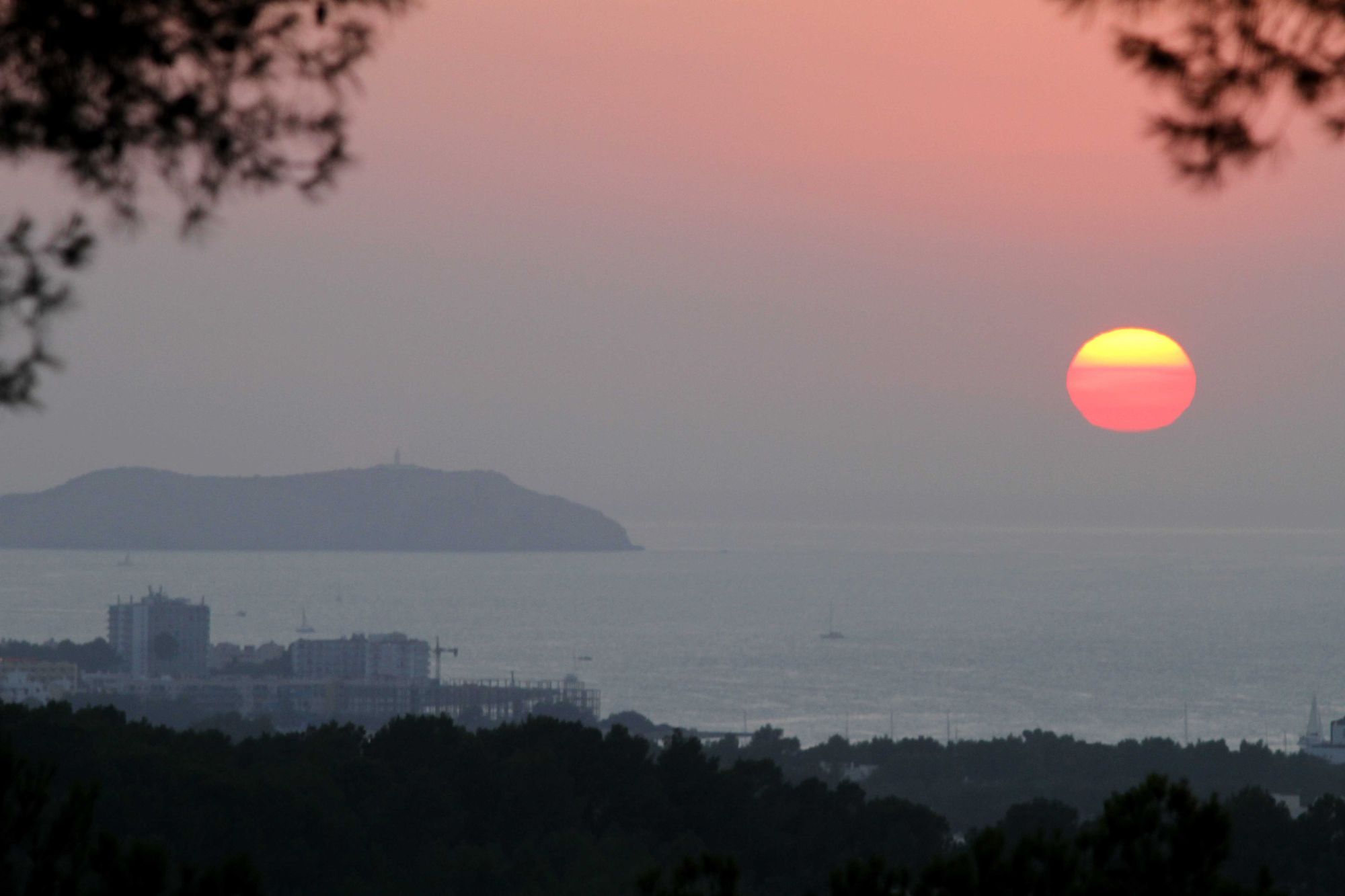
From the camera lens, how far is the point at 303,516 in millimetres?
183000

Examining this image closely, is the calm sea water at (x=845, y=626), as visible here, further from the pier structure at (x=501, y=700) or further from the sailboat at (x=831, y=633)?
the pier structure at (x=501, y=700)

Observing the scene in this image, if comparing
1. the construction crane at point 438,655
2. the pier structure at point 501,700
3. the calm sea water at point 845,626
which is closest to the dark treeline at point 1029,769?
the pier structure at point 501,700

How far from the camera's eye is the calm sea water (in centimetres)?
5822

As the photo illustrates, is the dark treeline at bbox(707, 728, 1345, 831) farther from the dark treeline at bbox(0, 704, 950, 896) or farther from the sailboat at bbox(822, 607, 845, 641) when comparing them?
the sailboat at bbox(822, 607, 845, 641)

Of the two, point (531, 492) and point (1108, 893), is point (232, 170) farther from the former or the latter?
point (531, 492)

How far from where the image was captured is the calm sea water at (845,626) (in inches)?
2292

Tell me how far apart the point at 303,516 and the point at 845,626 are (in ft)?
343

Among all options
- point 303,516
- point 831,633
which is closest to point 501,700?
point 831,633

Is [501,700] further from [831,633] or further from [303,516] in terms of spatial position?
[303,516]

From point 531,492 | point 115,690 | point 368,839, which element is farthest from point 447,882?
point 531,492

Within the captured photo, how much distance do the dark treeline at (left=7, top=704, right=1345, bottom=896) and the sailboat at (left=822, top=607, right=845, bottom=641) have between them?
66.9m

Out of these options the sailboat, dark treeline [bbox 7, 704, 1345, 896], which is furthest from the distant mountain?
dark treeline [bbox 7, 704, 1345, 896]

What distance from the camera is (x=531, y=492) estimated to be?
646 feet

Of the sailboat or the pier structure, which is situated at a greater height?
the sailboat
